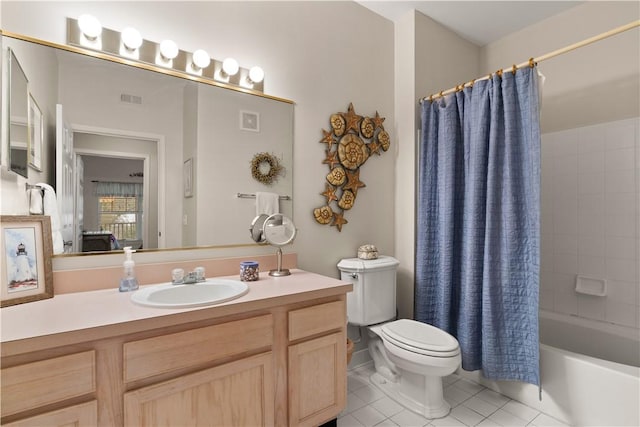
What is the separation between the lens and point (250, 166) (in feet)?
6.20

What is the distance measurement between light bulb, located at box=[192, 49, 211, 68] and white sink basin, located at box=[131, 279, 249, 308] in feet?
3.72

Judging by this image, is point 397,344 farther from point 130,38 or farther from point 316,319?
point 130,38

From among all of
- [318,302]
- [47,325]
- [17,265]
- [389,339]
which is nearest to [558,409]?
[389,339]

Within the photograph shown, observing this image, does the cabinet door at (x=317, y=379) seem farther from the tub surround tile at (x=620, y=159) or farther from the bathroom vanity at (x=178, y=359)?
the tub surround tile at (x=620, y=159)

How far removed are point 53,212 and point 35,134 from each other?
0.33m

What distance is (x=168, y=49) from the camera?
1581 millimetres

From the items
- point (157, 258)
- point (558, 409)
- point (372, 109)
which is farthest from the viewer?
point (372, 109)

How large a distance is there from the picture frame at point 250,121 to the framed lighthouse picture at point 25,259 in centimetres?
103

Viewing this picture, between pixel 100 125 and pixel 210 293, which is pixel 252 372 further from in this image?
pixel 100 125

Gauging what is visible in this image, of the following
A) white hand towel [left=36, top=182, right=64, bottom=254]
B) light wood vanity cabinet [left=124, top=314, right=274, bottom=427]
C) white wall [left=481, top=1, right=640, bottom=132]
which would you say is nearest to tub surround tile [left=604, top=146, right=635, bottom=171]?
white wall [left=481, top=1, right=640, bottom=132]

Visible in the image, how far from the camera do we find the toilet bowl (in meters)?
1.67

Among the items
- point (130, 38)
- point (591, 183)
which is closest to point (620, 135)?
point (591, 183)

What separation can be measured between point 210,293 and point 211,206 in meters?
0.49

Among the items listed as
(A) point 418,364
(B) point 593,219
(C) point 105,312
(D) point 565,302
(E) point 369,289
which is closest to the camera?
(C) point 105,312
